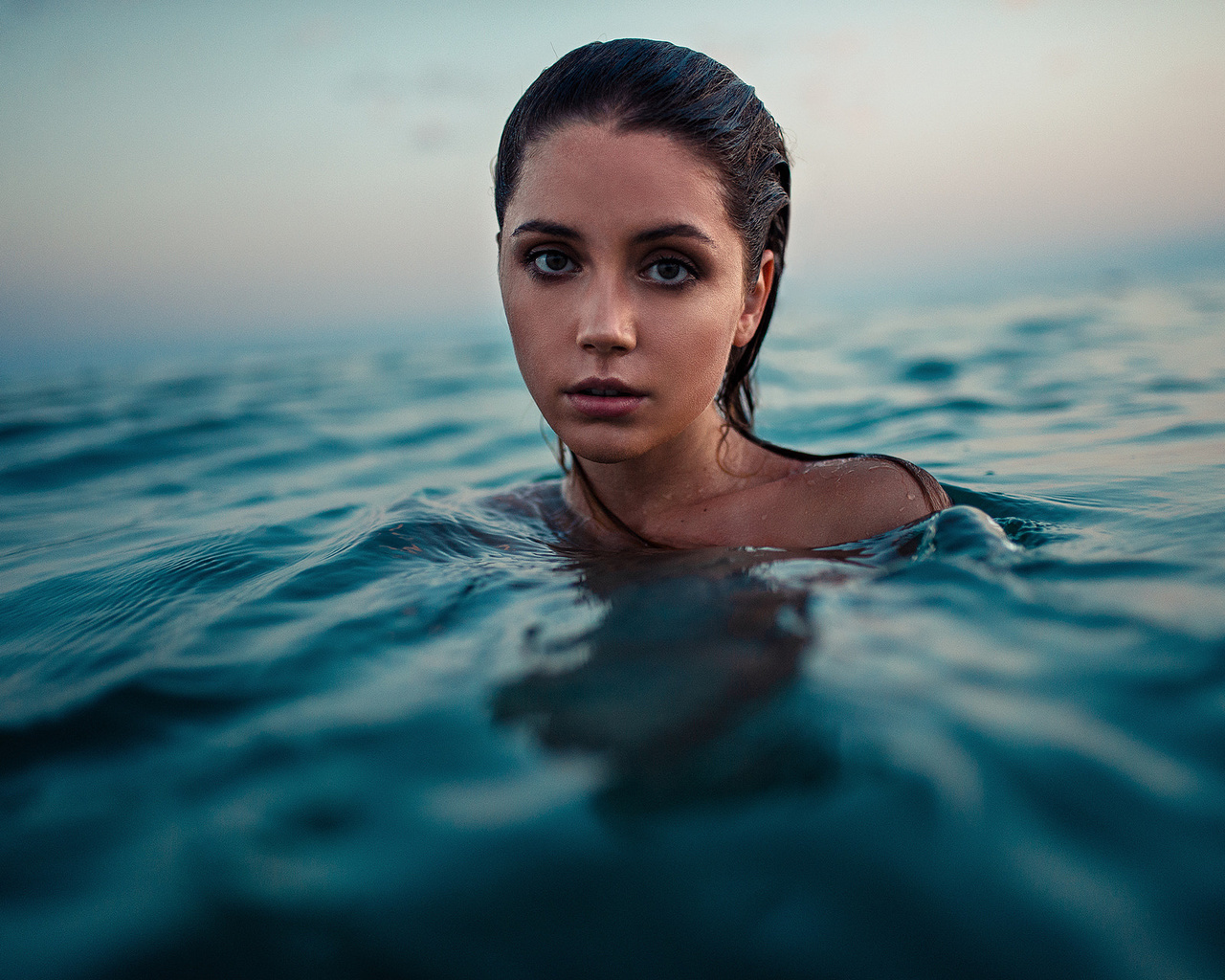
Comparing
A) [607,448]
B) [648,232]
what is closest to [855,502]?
[607,448]

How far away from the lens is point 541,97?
2.53m

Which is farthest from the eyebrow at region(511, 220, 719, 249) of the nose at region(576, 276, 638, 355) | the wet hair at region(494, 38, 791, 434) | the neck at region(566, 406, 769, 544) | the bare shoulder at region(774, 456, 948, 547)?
the bare shoulder at region(774, 456, 948, 547)

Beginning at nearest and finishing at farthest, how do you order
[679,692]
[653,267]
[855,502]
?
[679,692] → [653,267] → [855,502]

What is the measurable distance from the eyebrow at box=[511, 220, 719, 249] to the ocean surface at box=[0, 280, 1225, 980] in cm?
87

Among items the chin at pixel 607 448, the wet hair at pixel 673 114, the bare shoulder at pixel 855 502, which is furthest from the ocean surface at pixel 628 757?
the wet hair at pixel 673 114

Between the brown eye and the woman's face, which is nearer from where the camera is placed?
the woman's face

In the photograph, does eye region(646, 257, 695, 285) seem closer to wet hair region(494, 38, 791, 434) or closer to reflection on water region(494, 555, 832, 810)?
wet hair region(494, 38, 791, 434)

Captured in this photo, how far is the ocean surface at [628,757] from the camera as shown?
0.99 m

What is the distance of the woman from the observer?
221cm

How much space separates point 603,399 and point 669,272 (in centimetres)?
40

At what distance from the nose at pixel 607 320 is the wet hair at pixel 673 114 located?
0.48 meters

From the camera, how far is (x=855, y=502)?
2455mm

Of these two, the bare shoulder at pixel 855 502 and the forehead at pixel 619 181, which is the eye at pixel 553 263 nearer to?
the forehead at pixel 619 181

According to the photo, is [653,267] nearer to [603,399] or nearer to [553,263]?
[553,263]
